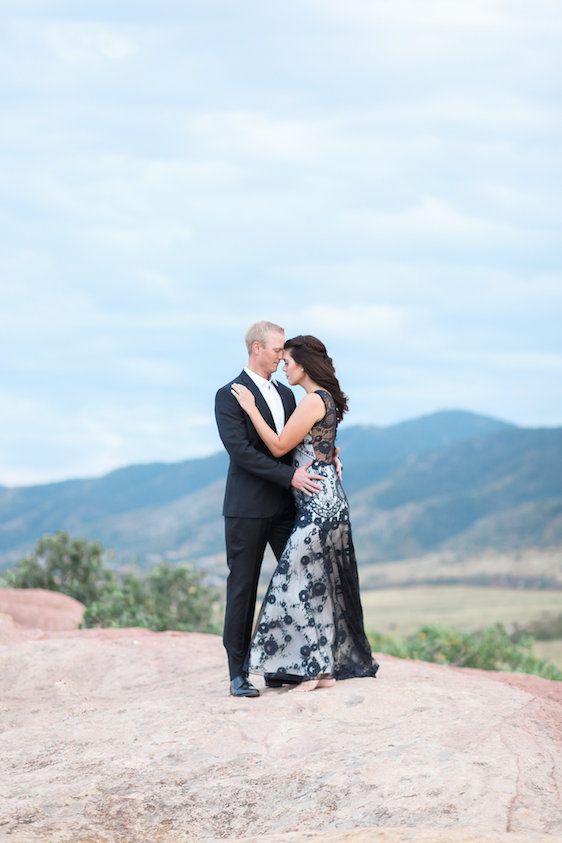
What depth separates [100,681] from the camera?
377 inches

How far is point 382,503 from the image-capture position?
9756cm

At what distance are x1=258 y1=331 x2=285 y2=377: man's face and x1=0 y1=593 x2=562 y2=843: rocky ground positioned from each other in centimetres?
228

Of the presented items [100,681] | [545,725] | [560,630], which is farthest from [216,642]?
[560,630]

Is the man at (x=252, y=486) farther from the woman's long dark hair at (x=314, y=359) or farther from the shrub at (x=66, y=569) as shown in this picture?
the shrub at (x=66, y=569)

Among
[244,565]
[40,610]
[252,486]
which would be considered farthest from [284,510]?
[40,610]

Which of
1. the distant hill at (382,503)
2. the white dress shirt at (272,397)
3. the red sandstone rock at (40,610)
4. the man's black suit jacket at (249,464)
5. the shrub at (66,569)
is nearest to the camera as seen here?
the man's black suit jacket at (249,464)

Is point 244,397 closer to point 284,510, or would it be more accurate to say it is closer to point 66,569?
point 284,510

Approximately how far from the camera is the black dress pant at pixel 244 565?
26.0 feet

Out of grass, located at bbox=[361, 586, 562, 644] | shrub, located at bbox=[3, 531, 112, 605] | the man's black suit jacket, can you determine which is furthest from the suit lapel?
grass, located at bbox=[361, 586, 562, 644]

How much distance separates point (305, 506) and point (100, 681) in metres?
2.94

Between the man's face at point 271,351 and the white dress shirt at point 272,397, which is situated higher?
the man's face at point 271,351

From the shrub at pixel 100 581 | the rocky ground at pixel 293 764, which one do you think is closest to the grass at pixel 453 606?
the shrub at pixel 100 581

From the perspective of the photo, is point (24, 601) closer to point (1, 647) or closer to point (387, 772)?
point (1, 647)

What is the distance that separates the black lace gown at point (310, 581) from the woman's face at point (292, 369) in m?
0.20
